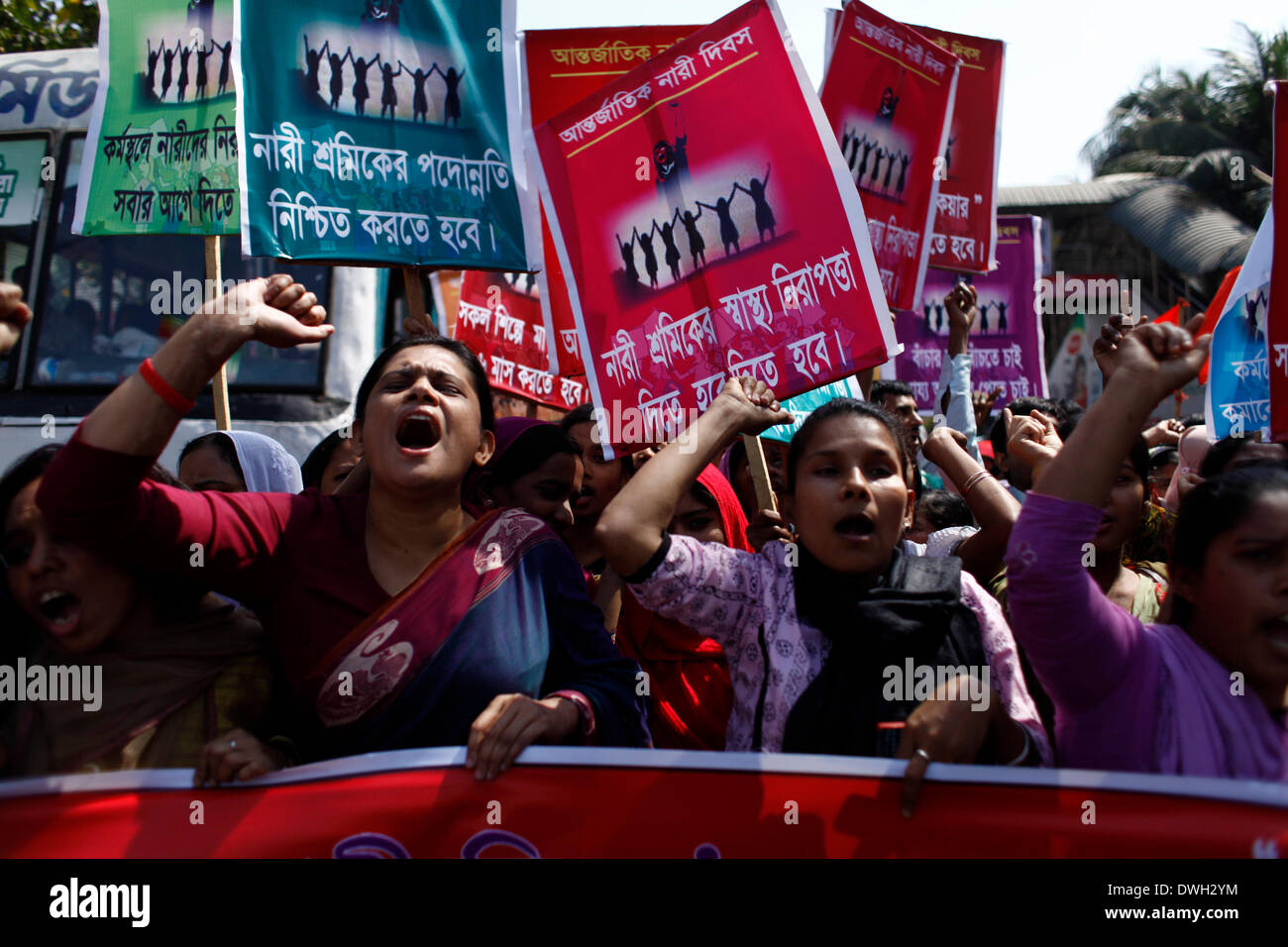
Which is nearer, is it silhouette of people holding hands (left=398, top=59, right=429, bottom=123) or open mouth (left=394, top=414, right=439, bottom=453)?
open mouth (left=394, top=414, right=439, bottom=453)

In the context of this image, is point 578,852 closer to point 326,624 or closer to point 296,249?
point 326,624

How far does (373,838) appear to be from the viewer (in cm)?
172

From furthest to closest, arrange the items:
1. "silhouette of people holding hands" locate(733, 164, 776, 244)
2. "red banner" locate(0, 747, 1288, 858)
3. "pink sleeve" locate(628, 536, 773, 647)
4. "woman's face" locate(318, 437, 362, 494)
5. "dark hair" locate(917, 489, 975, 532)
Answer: "dark hair" locate(917, 489, 975, 532), "woman's face" locate(318, 437, 362, 494), "silhouette of people holding hands" locate(733, 164, 776, 244), "pink sleeve" locate(628, 536, 773, 647), "red banner" locate(0, 747, 1288, 858)

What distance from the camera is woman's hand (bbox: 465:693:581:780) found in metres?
1.76

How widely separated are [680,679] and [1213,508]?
1.36m

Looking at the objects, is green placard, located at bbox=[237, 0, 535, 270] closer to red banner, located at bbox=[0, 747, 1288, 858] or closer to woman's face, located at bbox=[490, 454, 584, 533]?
woman's face, located at bbox=[490, 454, 584, 533]

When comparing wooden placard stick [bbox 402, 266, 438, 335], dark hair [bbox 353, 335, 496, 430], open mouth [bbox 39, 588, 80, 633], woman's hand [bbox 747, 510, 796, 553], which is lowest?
open mouth [bbox 39, 588, 80, 633]

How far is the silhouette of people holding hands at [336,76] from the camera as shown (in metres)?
3.79

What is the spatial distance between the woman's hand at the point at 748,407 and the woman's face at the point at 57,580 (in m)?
1.20

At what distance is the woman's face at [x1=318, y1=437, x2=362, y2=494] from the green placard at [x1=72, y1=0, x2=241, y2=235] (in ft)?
4.29

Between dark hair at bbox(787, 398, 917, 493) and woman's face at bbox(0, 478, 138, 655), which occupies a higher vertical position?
dark hair at bbox(787, 398, 917, 493)

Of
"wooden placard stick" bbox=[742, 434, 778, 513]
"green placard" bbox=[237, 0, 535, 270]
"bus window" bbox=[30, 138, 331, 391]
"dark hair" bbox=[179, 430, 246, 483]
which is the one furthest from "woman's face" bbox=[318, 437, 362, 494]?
"bus window" bbox=[30, 138, 331, 391]

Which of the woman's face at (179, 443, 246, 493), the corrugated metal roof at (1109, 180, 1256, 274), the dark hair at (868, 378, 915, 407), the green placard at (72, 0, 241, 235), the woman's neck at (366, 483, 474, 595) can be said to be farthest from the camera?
the corrugated metal roof at (1109, 180, 1256, 274)

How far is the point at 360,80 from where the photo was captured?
3840mm
